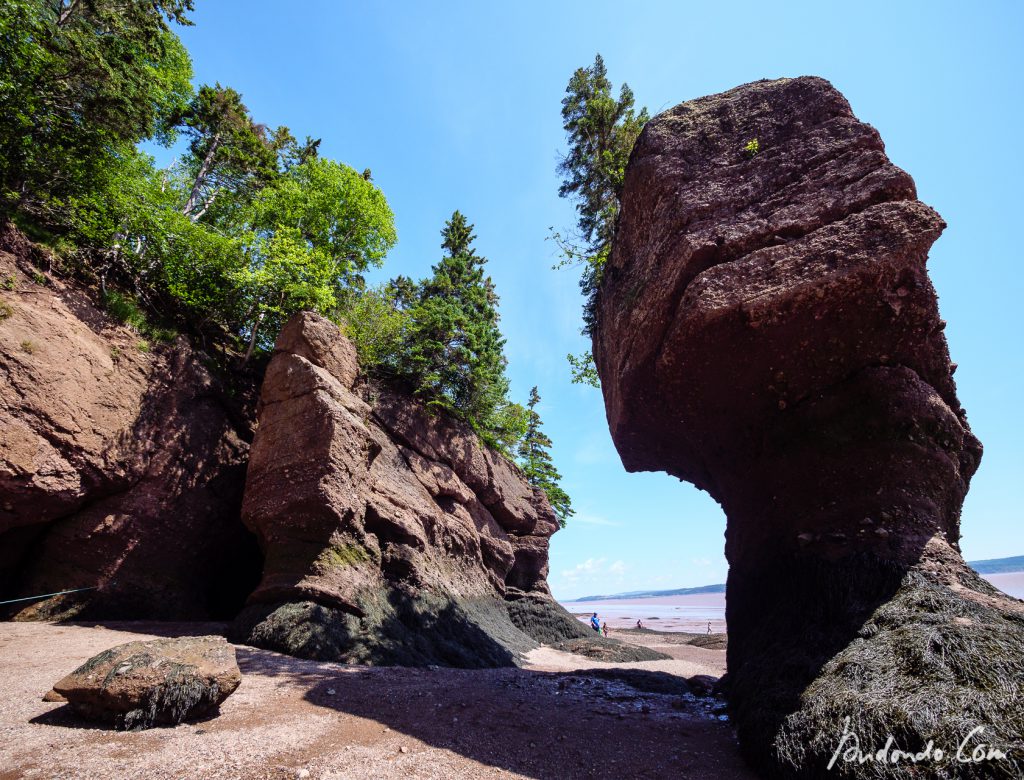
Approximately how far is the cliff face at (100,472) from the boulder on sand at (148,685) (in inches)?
233

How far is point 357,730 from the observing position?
4.46m

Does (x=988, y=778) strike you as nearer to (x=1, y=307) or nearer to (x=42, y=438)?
(x=42, y=438)

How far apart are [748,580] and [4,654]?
38.5ft

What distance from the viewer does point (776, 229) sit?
21.8 feet

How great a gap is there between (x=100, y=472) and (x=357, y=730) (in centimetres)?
841

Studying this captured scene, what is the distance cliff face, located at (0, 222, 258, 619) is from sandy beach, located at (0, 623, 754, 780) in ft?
5.09

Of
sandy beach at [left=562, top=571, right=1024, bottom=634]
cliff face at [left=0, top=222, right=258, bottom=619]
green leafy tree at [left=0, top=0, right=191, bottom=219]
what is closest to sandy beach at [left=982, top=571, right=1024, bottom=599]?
sandy beach at [left=562, top=571, right=1024, bottom=634]

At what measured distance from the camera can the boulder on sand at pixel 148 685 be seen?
4.00m

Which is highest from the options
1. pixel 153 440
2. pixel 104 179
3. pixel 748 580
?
pixel 104 179

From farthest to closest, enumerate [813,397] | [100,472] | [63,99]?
[63,99], [100,472], [813,397]

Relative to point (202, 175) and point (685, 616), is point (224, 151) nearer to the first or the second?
point (202, 175)

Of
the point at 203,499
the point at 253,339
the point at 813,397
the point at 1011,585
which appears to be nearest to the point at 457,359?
the point at 253,339

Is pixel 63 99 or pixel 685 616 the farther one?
pixel 685 616

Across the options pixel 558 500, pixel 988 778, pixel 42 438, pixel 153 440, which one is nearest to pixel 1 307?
pixel 42 438
